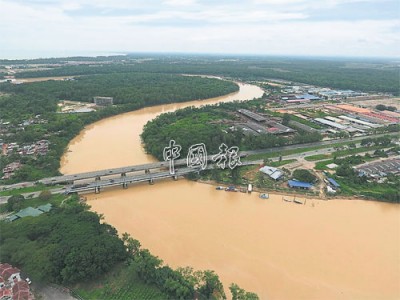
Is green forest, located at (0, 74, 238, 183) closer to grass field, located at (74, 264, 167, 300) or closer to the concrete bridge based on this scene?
the concrete bridge

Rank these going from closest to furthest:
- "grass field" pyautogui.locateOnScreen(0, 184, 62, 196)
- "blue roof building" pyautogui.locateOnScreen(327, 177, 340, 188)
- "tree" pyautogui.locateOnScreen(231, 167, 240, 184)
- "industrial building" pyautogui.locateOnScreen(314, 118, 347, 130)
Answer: "grass field" pyautogui.locateOnScreen(0, 184, 62, 196), "blue roof building" pyautogui.locateOnScreen(327, 177, 340, 188), "tree" pyautogui.locateOnScreen(231, 167, 240, 184), "industrial building" pyautogui.locateOnScreen(314, 118, 347, 130)

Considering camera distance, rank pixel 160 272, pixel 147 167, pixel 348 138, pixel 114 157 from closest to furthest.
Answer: pixel 160 272
pixel 147 167
pixel 114 157
pixel 348 138

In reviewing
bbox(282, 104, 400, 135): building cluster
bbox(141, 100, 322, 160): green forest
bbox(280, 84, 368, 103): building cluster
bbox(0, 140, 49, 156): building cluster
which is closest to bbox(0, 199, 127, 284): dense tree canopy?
bbox(141, 100, 322, 160): green forest

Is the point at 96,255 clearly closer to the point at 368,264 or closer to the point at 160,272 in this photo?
the point at 160,272

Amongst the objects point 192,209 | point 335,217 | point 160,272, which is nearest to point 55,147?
point 192,209

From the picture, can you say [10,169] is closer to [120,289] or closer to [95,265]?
[95,265]

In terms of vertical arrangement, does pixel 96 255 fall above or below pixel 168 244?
above

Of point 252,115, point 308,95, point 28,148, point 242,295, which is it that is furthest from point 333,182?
point 308,95
